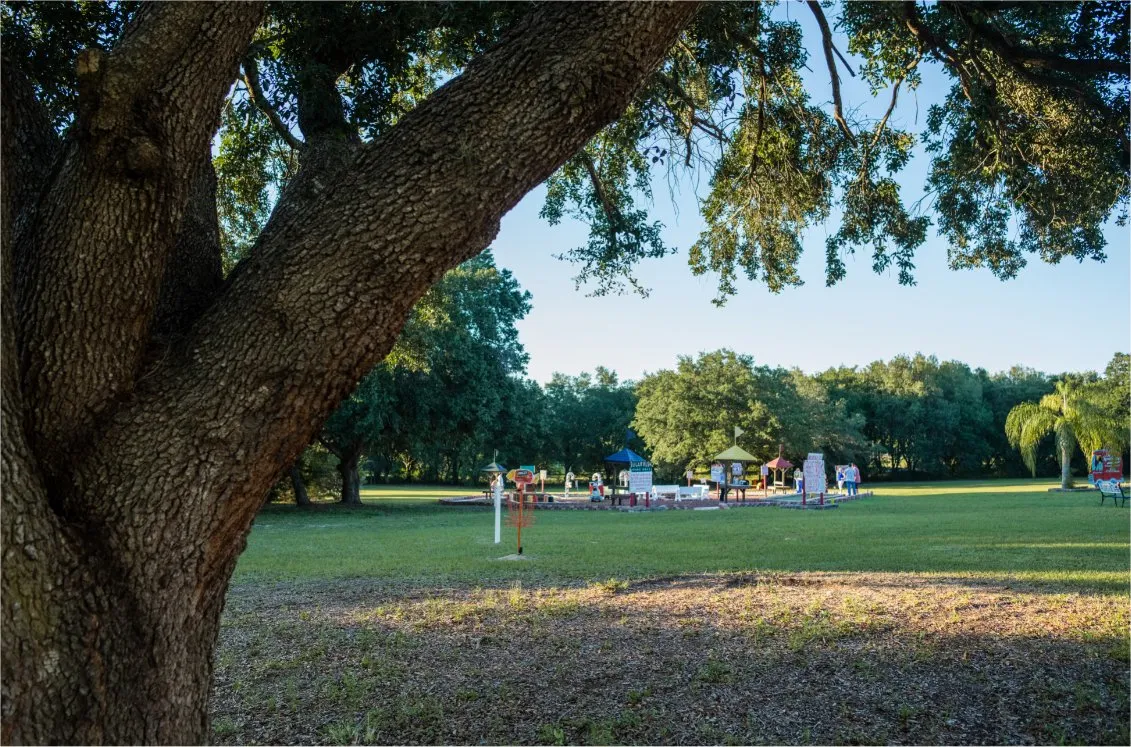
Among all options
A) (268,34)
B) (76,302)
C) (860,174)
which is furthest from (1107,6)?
(76,302)

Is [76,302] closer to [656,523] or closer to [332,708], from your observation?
[332,708]

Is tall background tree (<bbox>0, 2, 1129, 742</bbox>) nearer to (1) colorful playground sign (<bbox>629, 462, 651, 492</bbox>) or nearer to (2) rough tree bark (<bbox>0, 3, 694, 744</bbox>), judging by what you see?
(2) rough tree bark (<bbox>0, 3, 694, 744</bbox>)

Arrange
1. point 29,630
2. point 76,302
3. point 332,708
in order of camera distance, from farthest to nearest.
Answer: point 332,708 → point 76,302 → point 29,630

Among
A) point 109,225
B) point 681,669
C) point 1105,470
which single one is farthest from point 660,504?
point 109,225

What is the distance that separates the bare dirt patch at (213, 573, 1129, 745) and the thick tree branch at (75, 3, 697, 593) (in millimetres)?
1733

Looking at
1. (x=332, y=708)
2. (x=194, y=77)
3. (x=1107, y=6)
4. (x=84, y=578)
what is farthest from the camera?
(x=1107, y=6)

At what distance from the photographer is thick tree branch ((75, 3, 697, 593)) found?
7.95ft

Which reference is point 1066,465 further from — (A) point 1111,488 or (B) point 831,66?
(B) point 831,66

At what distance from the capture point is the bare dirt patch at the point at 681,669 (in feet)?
11.9

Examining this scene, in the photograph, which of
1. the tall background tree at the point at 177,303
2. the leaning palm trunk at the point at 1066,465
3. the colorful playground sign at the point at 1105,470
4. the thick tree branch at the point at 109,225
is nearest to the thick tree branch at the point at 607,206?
the tall background tree at the point at 177,303

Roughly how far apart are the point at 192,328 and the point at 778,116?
22.1 ft

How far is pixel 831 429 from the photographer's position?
4469cm

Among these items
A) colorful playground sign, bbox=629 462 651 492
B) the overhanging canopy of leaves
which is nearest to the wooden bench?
A: colorful playground sign, bbox=629 462 651 492

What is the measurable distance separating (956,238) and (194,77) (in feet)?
25.8
